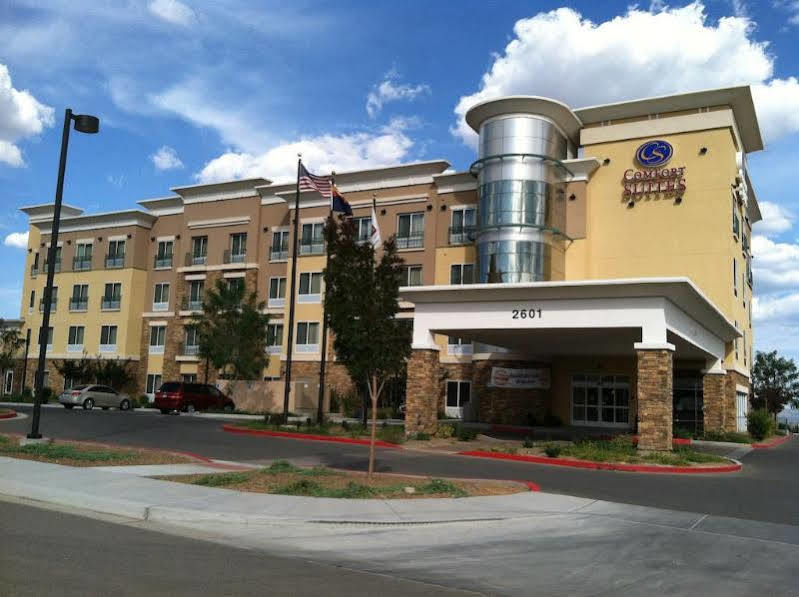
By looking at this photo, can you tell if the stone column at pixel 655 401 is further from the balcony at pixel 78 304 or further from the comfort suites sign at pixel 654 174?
the balcony at pixel 78 304

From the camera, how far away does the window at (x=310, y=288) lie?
160 ft

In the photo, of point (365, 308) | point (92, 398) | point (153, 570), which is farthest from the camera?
point (92, 398)

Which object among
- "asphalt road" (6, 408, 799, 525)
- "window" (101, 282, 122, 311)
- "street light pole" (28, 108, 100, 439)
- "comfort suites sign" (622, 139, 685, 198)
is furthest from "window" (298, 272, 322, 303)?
"street light pole" (28, 108, 100, 439)

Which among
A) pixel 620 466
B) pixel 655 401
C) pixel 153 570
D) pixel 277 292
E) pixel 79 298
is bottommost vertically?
pixel 153 570

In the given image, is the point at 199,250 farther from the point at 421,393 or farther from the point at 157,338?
the point at 421,393

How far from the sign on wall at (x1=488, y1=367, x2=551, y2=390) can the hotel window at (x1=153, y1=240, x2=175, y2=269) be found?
28980 millimetres

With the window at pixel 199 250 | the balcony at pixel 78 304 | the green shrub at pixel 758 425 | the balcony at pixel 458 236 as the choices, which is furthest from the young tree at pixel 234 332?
the green shrub at pixel 758 425

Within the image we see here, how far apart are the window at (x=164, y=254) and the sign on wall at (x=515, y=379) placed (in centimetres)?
2898

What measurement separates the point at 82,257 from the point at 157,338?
35.4ft

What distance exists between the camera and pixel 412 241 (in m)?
46.8

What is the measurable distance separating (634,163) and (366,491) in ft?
107

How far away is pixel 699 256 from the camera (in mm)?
38312

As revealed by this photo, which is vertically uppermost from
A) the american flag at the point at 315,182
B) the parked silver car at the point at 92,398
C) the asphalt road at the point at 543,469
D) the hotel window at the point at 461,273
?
the american flag at the point at 315,182

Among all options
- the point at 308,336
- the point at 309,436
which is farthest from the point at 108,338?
the point at 309,436
